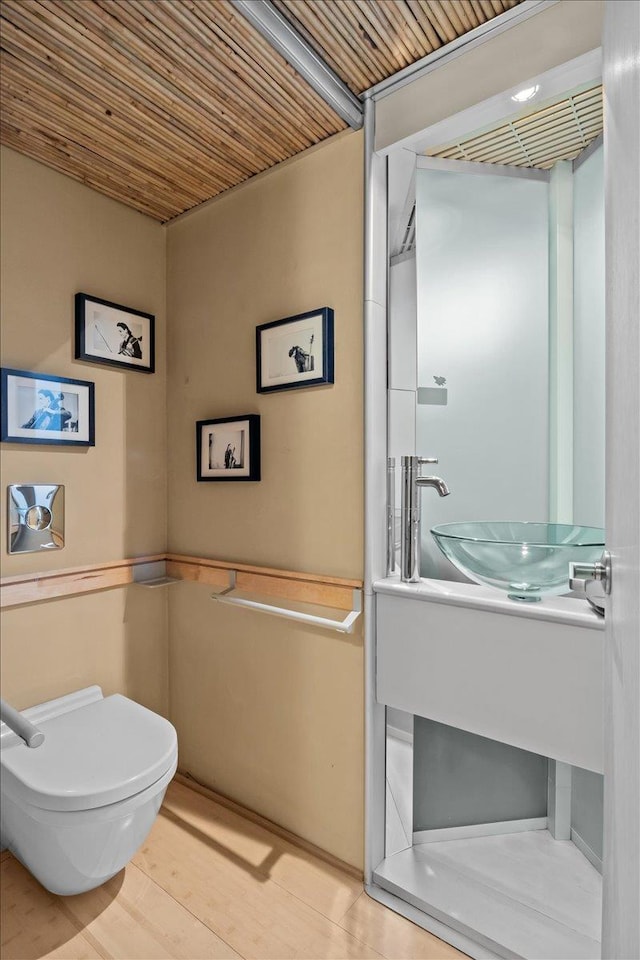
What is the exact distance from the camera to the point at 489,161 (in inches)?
61.6

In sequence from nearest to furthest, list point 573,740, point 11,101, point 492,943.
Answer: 1. point 573,740
2. point 492,943
3. point 11,101

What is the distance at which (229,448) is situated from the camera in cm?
180

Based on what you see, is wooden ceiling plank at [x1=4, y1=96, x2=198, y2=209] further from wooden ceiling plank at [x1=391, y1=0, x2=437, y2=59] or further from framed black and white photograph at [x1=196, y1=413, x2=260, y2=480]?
wooden ceiling plank at [x1=391, y1=0, x2=437, y2=59]

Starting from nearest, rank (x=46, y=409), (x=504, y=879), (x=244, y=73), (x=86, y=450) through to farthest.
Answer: (x=244, y=73) < (x=504, y=879) < (x=46, y=409) < (x=86, y=450)

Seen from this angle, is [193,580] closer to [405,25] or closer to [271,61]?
[271,61]

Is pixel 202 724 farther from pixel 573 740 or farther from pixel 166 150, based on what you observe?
pixel 166 150

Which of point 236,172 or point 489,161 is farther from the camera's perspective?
point 236,172

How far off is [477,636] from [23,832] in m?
1.25

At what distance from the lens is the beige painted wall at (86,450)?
5.11ft

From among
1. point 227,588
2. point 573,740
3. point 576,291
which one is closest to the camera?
point 573,740

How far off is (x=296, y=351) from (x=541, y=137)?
35.8 inches

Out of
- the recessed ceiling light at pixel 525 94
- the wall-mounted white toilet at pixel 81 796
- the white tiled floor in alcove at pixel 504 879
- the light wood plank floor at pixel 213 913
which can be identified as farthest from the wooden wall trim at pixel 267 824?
the recessed ceiling light at pixel 525 94

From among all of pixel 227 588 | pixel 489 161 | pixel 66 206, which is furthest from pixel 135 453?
pixel 489 161

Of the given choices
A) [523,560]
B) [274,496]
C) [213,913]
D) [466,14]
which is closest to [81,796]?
[213,913]
